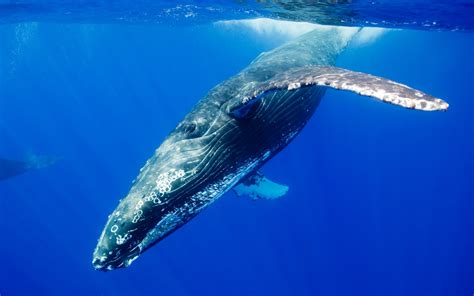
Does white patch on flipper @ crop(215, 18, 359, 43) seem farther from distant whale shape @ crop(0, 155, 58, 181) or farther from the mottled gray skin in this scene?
distant whale shape @ crop(0, 155, 58, 181)

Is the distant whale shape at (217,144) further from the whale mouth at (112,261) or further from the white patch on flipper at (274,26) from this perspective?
the white patch on flipper at (274,26)

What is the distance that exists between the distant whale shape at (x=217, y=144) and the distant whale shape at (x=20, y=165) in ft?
74.8

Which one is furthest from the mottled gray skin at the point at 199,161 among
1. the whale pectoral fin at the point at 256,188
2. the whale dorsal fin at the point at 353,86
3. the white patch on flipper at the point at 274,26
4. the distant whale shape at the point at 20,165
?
the distant whale shape at the point at 20,165

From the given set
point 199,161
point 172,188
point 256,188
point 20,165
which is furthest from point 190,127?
point 20,165

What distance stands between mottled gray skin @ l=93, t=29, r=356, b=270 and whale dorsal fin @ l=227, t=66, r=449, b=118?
1.75 ft

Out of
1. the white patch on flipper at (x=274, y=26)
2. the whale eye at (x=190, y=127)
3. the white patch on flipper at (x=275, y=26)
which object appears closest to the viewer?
the whale eye at (x=190, y=127)

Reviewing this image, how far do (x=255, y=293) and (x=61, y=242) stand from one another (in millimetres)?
40556

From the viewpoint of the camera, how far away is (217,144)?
4.68 meters

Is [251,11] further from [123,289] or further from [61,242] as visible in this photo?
[61,242]

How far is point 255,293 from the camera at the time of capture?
123 feet

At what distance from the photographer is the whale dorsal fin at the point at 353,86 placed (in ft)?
10.3

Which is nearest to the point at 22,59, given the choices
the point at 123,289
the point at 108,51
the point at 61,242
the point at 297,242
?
the point at 108,51

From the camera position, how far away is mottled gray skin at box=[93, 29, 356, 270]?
365 centimetres

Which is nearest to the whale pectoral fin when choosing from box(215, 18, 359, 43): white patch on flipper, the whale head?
the whale head
